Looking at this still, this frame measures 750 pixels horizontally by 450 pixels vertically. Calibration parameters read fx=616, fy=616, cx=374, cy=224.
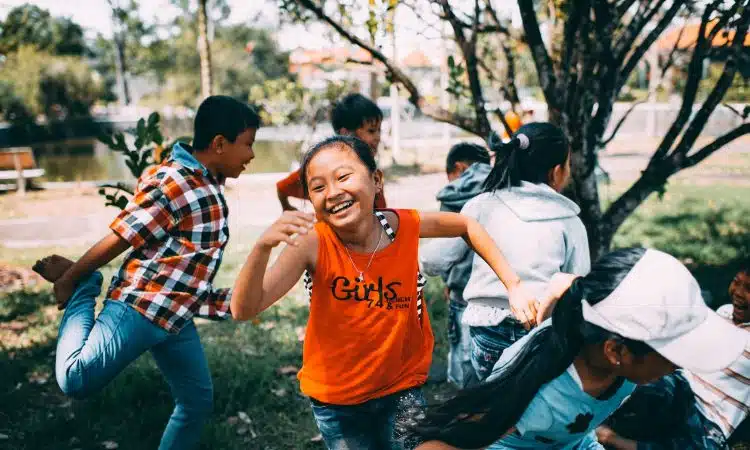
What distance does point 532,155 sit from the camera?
8.79 feet

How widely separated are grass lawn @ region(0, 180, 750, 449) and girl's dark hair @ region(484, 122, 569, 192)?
6.24 ft

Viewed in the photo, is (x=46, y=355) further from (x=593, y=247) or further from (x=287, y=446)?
(x=593, y=247)

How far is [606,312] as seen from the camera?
154cm

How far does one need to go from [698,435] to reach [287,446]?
83.1 inches

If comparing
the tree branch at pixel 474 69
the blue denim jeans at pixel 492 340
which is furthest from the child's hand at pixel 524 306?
the tree branch at pixel 474 69

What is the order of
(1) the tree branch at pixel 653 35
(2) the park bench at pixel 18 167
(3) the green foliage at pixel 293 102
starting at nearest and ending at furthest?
(1) the tree branch at pixel 653 35, (2) the park bench at pixel 18 167, (3) the green foliage at pixel 293 102

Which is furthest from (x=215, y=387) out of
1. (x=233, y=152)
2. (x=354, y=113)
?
(x=354, y=113)

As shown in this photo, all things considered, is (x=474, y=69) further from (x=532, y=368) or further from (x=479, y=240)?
(x=532, y=368)

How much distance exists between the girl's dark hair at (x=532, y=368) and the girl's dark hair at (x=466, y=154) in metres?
2.24

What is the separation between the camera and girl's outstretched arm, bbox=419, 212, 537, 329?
222 centimetres

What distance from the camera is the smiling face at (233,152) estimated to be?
2812 mm

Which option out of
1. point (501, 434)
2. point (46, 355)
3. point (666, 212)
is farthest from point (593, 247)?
point (666, 212)

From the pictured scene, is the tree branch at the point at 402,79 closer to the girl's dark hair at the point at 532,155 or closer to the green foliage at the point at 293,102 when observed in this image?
the girl's dark hair at the point at 532,155

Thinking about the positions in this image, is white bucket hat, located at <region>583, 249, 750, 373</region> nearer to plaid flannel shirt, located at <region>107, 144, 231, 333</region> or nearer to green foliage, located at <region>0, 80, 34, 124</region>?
plaid flannel shirt, located at <region>107, 144, 231, 333</region>
